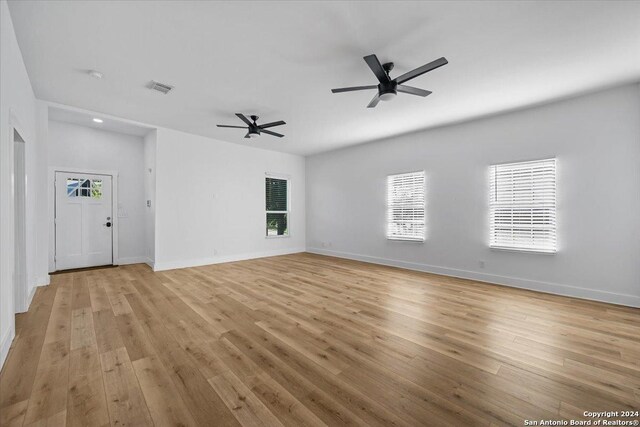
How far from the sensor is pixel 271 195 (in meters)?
7.78

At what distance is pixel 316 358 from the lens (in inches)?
87.7

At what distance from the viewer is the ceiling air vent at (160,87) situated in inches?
146

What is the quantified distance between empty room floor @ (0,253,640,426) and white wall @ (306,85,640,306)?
55 cm

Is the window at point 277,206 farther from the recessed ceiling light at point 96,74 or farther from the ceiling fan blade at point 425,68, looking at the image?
the ceiling fan blade at point 425,68

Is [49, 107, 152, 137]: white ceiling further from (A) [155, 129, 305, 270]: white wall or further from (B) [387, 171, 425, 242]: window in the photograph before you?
(B) [387, 171, 425, 242]: window

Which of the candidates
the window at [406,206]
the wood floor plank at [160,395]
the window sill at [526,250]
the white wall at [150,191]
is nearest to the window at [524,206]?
the window sill at [526,250]

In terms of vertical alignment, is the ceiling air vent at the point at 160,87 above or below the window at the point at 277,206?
above

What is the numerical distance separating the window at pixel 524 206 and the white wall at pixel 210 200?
535cm

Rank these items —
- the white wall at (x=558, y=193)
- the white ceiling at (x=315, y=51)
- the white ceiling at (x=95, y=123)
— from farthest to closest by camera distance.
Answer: the white ceiling at (x=95, y=123) < the white wall at (x=558, y=193) < the white ceiling at (x=315, y=51)

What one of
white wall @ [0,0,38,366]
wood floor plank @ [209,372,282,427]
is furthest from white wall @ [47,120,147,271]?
wood floor plank @ [209,372,282,427]

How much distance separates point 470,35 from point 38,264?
22.4 ft

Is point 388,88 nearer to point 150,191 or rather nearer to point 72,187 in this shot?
point 150,191

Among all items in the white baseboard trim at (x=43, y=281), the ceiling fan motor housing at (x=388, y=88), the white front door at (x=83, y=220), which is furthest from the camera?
the white front door at (x=83, y=220)

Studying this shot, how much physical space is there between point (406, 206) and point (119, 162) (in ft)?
21.8
